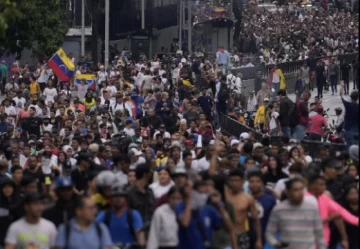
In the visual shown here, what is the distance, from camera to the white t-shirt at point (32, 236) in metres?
13.1

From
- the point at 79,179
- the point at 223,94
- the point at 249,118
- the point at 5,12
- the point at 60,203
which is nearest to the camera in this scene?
the point at 60,203

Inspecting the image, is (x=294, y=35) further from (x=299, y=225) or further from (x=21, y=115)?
(x=299, y=225)

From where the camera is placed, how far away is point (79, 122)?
29031 mm

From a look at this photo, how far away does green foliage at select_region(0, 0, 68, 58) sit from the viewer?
47.0 metres

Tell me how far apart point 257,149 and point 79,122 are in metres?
9.95

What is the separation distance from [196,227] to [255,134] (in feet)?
49.3

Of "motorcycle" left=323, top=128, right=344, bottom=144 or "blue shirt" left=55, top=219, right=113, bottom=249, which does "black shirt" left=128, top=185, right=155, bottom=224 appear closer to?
"blue shirt" left=55, top=219, right=113, bottom=249

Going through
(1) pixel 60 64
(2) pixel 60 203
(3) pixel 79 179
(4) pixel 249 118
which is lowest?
(4) pixel 249 118

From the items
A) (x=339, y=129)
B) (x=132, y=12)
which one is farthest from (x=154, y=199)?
(x=132, y=12)

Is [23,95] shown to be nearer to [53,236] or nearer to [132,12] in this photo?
[53,236]

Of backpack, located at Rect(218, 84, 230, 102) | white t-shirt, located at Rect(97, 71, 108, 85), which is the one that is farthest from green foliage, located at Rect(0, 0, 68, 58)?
backpack, located at Rect(218, 84, 230, 102)

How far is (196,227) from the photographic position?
13.7 metres

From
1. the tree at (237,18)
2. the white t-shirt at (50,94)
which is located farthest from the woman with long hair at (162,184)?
the tree at (237,18)

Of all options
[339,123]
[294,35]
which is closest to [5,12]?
[339,123]
